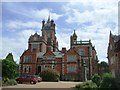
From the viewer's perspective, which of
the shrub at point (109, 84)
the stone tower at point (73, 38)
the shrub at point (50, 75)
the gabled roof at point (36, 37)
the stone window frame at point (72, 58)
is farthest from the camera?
the gabled roof at point (36, 37)

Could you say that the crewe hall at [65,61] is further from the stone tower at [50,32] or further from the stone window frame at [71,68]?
the stone tower at [50,32]

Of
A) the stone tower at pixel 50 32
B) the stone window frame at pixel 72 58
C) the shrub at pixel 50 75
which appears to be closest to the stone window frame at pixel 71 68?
the stone window frame at pixel 72 58

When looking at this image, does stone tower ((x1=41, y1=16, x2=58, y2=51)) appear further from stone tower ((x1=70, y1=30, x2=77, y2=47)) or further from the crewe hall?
the crewe hall

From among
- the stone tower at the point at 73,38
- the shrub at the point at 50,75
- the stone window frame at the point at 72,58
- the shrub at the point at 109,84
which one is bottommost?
the shrub at the point at 50,75

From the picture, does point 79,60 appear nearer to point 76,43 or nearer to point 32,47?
point 76,43

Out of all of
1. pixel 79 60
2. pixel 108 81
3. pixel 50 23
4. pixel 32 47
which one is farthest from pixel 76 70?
pixel 108 81

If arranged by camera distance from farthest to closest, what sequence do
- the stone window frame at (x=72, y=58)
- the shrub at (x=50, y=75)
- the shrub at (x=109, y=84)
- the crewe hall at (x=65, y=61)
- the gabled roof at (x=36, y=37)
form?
the gabled roof at (x=36, y=37), the stone window frame at (x=72, y=58), the crewe hall at (x=65, y=61), the shrub at (x=50, y=75), the shrub at (x=109, y=84)

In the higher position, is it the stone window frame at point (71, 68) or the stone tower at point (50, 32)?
the stone tower at point (50, 32)

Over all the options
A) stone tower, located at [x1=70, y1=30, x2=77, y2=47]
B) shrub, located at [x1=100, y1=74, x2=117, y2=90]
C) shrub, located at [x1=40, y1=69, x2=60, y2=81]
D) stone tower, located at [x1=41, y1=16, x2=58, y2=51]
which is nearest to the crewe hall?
stone tower, located at [x1=70, y1=30, x2=77, y2=47]

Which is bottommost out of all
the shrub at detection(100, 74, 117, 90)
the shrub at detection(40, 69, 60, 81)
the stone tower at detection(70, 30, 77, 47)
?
the shrub at detection(40, 69, 60, 81)

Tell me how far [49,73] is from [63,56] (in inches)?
414

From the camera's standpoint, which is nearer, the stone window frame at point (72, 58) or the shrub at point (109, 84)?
the shrub at point (109, 84)

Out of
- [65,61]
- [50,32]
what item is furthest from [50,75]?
[50,32]

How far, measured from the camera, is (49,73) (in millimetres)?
52812
